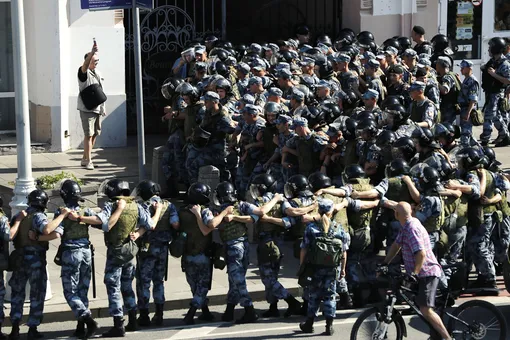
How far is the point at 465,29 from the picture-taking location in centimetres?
2389

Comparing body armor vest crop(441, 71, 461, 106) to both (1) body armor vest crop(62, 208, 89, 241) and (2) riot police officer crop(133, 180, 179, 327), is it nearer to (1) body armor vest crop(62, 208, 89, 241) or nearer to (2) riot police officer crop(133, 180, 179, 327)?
(2) riot police officer crop(133, 180, 179, 327)

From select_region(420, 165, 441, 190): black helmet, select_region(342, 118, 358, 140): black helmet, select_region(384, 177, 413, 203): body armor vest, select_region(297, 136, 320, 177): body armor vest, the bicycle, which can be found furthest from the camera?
select_region(297, 136, 320, 177): body armor vest

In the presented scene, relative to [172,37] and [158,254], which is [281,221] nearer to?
[158,254]

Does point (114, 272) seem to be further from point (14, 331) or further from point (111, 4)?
point (111, 4)

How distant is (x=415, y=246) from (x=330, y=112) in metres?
5.07

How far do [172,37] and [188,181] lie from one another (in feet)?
19.6

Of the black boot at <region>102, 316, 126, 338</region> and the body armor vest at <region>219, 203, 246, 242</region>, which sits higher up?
the body armor vest at <region>219, 203, 246, 242</region>

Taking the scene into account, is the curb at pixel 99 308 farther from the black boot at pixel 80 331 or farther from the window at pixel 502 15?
the window at pixel 502 15

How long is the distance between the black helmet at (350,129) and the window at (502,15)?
9901 millimetres

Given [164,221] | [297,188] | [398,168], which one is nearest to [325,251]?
[297,188]

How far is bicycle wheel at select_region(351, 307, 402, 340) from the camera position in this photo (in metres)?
11.2

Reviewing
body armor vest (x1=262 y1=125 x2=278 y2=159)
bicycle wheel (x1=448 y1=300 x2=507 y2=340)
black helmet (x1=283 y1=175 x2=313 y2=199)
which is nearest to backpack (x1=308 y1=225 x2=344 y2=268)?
black helmet (x1=283 y1=175 x2=313 y2=199)

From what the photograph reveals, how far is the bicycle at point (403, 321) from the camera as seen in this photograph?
11195 mm

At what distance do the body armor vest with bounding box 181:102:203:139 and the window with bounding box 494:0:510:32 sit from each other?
9081 millimetres
